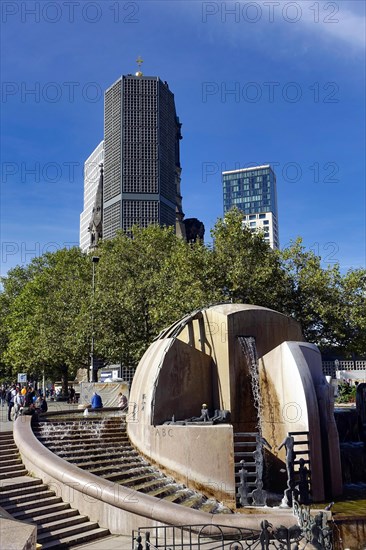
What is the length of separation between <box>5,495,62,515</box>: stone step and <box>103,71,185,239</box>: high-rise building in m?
73.9

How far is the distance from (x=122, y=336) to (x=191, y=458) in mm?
16710

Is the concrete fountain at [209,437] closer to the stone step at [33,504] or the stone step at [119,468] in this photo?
the stone step at [119,468]

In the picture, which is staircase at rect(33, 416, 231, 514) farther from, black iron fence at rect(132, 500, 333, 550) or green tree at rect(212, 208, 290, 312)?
green tree at rect(212, 208, 290, 312)

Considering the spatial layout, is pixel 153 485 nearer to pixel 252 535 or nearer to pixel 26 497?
pixel 26 497

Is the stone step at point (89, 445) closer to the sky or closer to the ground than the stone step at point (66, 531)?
closer to the sky

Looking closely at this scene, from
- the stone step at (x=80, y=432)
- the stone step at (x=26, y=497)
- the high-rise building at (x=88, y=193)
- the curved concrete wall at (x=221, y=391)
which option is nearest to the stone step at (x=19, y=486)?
the stone step at (x=26, y=497)

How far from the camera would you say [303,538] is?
359 inches

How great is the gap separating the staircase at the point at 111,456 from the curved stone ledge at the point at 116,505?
0.98 meters

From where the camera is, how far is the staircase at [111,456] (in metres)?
12.5

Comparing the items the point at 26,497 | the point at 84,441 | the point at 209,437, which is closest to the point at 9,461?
the point at 84,441

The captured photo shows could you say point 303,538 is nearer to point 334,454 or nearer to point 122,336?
point 334,454

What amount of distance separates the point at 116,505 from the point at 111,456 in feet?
11.6

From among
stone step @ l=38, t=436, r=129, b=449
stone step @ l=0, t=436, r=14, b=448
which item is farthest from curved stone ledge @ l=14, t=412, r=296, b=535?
stone step @ l=0, t=436, r=14, b=448

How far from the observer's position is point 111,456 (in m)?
14.5
